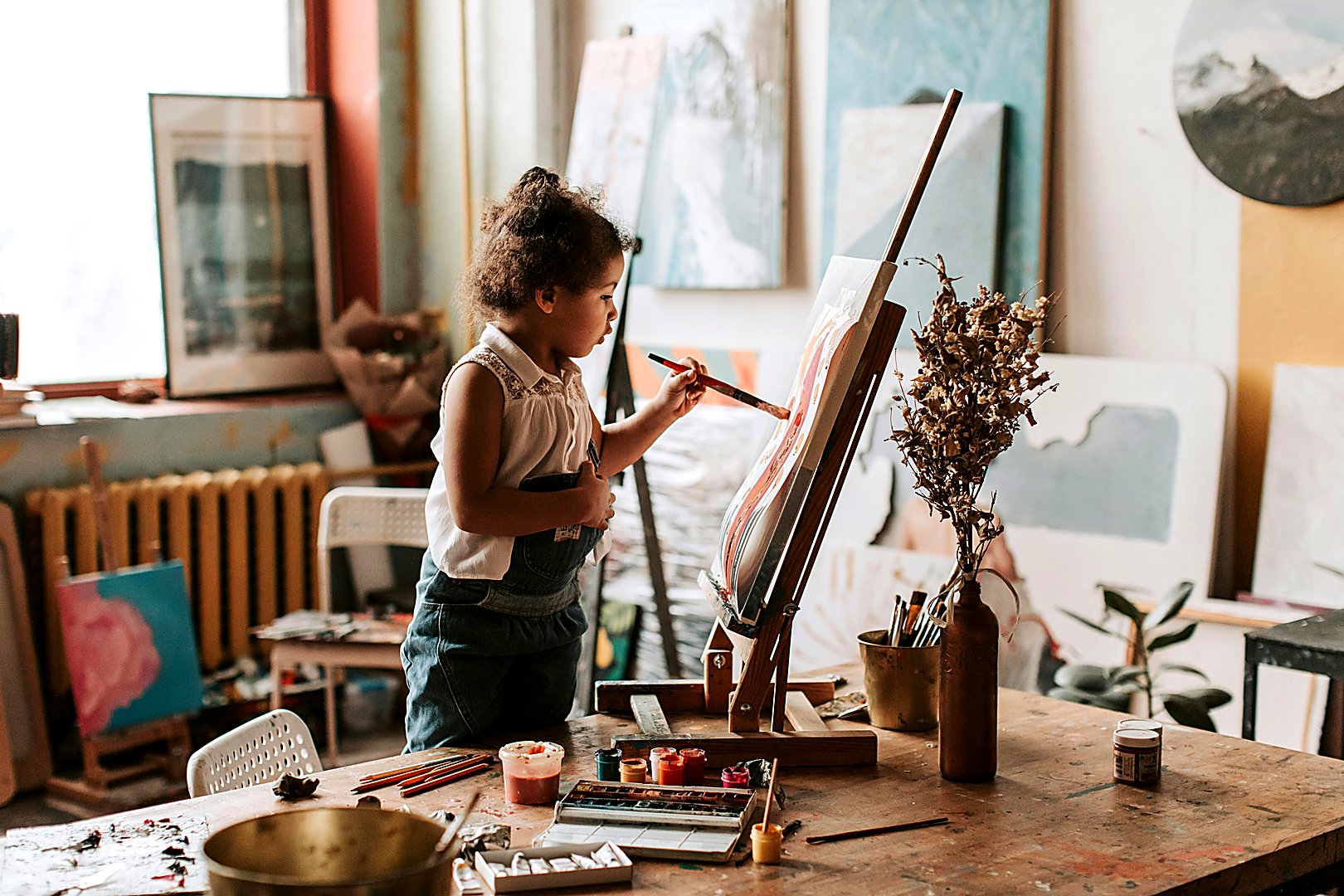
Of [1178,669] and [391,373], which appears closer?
[1178,669]

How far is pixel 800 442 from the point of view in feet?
6.17

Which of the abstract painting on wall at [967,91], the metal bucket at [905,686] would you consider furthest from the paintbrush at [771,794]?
the abstract painting on wall at [967,91]

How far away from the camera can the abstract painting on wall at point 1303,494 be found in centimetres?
275

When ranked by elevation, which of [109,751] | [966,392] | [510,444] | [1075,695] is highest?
[966,392]

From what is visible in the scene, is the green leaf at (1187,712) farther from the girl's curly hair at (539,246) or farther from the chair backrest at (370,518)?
the chair backrest at (370,518)

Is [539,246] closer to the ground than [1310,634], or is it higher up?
higher up

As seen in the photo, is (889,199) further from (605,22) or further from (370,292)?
(370,292)

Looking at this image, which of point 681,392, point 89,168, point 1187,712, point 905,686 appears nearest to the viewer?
point 905,686

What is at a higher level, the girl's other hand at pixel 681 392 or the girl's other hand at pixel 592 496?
the girl's other hand at pixel 681 392

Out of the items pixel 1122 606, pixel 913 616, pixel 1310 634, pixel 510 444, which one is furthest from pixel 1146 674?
pixel 510 444

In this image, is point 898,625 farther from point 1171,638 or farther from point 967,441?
point 1171,638

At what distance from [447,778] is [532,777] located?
0.14 metres

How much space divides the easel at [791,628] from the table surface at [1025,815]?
38 millimetres

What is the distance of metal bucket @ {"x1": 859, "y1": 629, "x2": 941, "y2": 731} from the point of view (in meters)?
2.02
